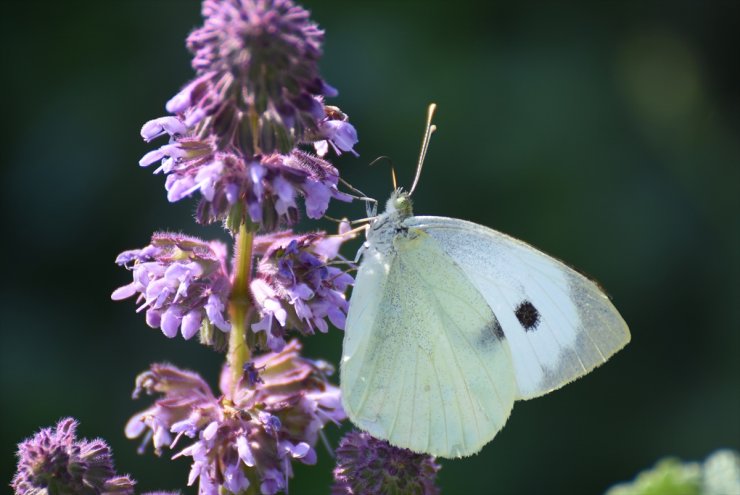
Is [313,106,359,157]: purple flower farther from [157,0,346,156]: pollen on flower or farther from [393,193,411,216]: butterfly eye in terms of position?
[393,193,411,216]: butterfly eye

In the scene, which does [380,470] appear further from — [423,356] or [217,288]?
[217,288]

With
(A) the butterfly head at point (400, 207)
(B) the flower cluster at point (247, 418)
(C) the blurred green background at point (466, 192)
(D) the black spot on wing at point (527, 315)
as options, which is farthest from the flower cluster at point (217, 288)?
(C) the blurred green background at point (466, 192)

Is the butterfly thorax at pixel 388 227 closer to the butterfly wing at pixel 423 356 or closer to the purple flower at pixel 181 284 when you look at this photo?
the butterfly wing at pixel 423 356

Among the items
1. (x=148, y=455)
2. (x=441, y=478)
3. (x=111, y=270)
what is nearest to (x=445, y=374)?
(x=441, y=478)

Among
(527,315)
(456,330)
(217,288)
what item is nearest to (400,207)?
(456,330)

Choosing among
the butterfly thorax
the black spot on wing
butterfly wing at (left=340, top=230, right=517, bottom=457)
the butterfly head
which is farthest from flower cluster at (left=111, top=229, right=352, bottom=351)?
the black spot on wing

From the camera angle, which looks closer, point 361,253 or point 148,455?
point 361,253

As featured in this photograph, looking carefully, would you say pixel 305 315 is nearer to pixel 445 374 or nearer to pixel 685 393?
pixel 445 374
